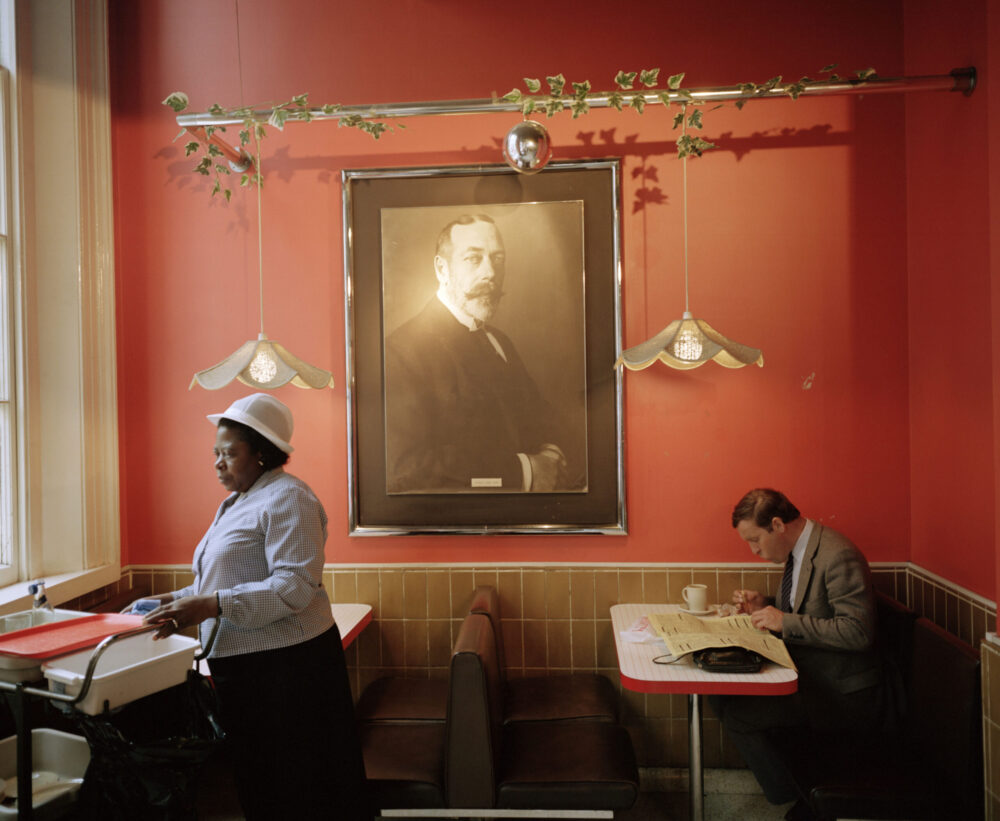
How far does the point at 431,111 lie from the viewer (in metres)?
3.13

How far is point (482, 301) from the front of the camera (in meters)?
3.52

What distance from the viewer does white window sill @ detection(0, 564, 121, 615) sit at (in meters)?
2.93

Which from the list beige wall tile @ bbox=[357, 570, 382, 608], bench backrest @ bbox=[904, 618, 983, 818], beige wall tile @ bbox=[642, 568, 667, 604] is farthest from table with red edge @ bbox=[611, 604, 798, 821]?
beige wall tile @ bbox=[357, 570, 382, 608]

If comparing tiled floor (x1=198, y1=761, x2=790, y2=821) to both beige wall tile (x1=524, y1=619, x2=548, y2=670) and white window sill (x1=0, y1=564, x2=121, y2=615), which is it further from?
white window sill (x1=0, y1=564, x2=121, y2=615)

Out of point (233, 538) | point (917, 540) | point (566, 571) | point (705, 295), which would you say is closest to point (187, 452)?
point (233, 538)

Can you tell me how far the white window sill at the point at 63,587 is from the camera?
2926 millimetres

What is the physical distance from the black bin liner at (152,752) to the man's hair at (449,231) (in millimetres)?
2188

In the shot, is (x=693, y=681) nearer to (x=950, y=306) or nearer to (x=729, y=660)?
(x=729, y=660)

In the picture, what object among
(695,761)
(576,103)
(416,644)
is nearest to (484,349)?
(576,103)

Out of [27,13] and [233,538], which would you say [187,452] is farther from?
[27,13]

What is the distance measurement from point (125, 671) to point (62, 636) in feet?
1.03

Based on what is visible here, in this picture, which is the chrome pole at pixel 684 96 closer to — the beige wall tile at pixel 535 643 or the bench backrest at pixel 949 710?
the bench backrest at pixel 949 710

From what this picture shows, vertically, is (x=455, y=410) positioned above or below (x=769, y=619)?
above

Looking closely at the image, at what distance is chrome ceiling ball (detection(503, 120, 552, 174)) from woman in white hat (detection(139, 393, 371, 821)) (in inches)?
56.3
